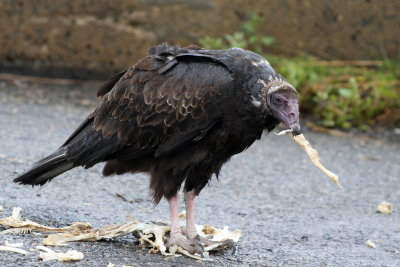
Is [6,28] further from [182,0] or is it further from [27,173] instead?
[27,173]

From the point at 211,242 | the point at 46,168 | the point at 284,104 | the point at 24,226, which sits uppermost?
the point at 284,104

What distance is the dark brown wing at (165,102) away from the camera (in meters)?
4.53

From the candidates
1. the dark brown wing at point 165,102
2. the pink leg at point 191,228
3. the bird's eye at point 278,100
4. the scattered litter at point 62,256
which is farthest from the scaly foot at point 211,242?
the bird's eye at point 278,100

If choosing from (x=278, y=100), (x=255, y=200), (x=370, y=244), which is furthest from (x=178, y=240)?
(x=255, y=200)

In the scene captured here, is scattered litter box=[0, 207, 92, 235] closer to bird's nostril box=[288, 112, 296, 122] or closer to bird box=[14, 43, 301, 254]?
bird box=[14, 43, 301, 254]

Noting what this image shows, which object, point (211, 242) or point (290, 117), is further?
point (211, 242)

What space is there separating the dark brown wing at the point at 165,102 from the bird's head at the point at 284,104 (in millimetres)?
269

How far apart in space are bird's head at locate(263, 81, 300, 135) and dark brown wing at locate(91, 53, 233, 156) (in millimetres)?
269

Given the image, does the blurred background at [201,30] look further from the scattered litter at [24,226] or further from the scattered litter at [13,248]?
the scattered litter at [13,248]

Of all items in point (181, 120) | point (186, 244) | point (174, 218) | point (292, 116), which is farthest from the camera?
point (174, 218)

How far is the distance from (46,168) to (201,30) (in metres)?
5.22

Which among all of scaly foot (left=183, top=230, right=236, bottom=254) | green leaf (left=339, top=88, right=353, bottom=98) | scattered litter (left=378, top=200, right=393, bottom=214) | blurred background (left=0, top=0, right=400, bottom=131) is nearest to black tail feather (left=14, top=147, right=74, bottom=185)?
scaly foot (left=183, top=230, right=236, bottom=254)

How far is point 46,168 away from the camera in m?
4.89

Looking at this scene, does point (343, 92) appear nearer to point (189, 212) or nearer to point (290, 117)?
point (189, 212)
